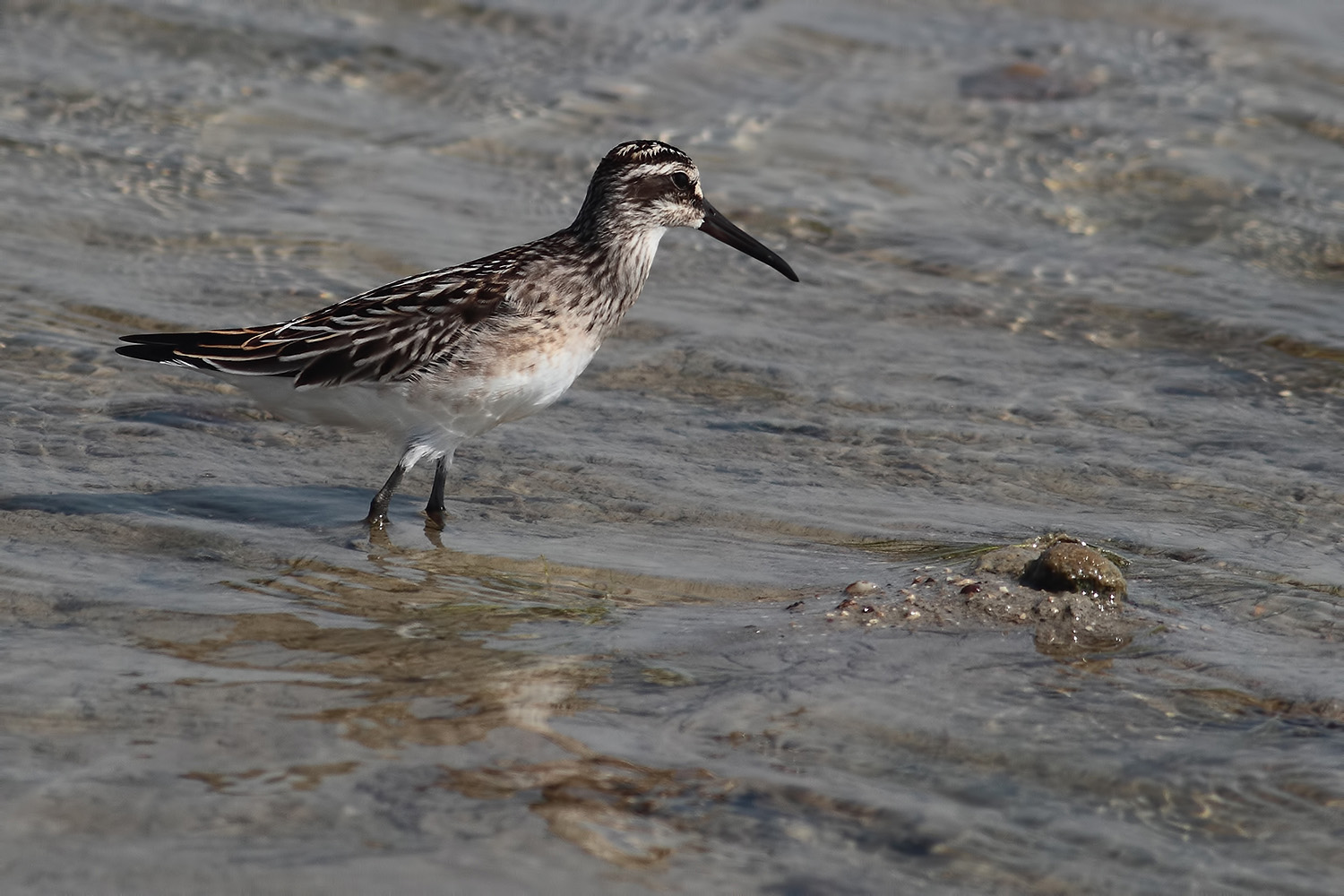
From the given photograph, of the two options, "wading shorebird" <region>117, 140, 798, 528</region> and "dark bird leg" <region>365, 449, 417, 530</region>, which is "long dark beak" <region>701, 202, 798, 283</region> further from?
"dark bird leg" <region>365, 449, 417, 530</region>

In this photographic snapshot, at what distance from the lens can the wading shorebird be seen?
7301mm

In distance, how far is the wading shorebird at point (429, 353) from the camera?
7.30 metres

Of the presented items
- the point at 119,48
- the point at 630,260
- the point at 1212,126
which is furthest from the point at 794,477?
the point at 119,48

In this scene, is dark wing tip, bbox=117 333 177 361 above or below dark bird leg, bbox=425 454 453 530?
above

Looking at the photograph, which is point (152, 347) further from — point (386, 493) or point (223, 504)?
point (386, 493)

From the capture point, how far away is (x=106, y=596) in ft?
20.1

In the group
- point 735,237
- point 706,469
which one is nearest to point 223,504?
point 706,469

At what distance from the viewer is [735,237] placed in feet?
28.0

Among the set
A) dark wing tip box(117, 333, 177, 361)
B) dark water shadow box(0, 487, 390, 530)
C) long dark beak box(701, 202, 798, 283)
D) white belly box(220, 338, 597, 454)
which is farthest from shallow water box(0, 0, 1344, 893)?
long dark beak box(701, 202, 798, 283)

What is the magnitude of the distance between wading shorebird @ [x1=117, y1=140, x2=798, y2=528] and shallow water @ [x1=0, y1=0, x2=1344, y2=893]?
0.46 meters

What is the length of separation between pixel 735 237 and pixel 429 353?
204cm

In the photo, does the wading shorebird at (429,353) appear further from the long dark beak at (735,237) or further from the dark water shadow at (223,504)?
the long dark beak at (735,237)

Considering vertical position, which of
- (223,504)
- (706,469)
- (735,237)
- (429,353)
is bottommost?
(223,504)

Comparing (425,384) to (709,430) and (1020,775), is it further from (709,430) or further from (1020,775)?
(1020,775)
